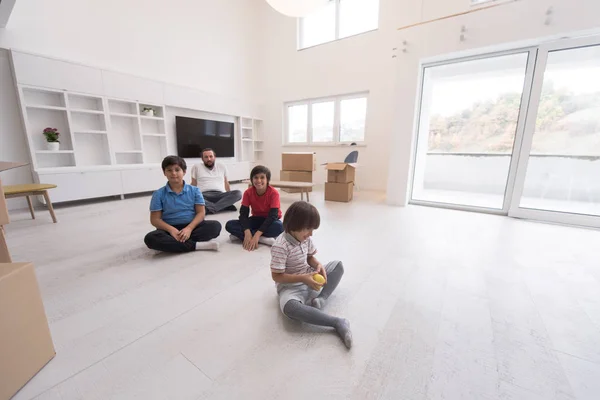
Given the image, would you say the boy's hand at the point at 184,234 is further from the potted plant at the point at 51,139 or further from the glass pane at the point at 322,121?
the glass pane at the point at 322,121

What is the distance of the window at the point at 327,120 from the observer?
552cm

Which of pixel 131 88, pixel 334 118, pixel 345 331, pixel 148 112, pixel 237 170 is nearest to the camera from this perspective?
pixel 345 331

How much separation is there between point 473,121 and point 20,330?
5611mm

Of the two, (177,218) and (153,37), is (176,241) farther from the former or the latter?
(153,37)

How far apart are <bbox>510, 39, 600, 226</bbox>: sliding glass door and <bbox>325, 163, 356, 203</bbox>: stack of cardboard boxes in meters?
2.21

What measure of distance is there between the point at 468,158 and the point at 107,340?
20.2 feet

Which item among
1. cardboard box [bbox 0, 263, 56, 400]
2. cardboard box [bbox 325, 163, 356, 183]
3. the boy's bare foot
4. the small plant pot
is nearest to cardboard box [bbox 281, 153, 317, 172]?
cardboard box [bbox 325, 163, 356, 183]

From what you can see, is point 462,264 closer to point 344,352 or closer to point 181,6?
point 344,352

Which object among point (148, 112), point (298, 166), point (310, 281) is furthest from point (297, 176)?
point (310, 281)

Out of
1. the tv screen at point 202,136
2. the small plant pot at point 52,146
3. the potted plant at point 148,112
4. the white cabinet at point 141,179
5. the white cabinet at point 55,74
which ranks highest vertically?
the white cabinet at point 55,74

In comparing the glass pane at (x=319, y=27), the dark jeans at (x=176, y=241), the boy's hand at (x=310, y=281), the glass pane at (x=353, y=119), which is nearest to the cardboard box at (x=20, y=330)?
the dark jeans at (x=176, y=241)

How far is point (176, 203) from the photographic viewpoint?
78.0 inches

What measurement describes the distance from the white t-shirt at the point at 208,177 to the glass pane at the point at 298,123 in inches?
135

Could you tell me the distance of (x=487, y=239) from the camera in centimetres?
Answer: 231
